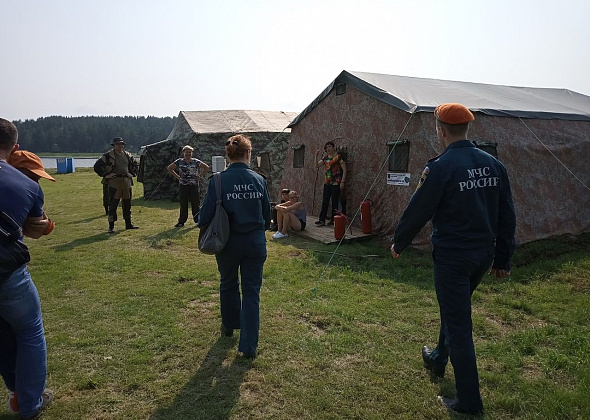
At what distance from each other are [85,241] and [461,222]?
7.86 meters

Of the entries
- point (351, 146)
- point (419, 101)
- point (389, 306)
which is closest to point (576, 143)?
point (419, 101)

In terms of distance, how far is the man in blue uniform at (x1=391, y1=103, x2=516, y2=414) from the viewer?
2781 millimetres

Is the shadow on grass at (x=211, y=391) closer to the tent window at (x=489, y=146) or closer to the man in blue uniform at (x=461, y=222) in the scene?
the man in blue uniform at (x=461, y=222)

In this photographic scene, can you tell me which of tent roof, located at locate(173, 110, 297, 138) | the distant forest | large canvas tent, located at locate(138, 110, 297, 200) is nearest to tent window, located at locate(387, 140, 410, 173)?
large canvas tent, located at locate(138, 110, 297, 200)

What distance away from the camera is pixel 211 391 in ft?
10.6

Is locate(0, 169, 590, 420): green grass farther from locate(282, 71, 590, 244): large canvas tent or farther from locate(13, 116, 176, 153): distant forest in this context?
locate(13, 116, 176, 153): distant forest

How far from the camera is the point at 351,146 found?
934cm

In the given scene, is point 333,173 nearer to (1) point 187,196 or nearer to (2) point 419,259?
(2) point 419,259

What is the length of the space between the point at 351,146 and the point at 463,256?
677cm

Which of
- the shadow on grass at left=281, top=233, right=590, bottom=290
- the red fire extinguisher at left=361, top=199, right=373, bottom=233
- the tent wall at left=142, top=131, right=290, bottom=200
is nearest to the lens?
the shadow on grass at left=281, top=233, right=590, bottom=290

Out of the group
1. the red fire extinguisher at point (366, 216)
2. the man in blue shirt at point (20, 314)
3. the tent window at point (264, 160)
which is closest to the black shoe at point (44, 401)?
the man in blue shirt at point (20, 314)

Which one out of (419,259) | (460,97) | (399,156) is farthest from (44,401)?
(460,97)

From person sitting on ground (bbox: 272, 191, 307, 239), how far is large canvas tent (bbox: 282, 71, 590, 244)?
3.83 feet

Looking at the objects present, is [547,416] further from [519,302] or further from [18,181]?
[18,181]
